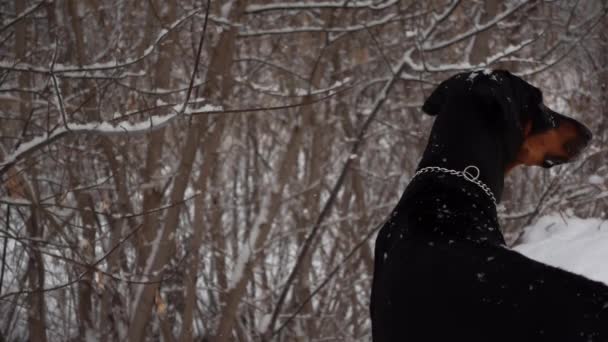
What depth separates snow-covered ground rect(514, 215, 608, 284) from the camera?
2506 millimetres

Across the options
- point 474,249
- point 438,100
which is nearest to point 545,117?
point 438,100

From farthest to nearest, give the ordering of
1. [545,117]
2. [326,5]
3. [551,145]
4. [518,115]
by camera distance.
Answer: [326,5], [551,145], [545,117], [518,115]

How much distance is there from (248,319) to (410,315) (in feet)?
14.4

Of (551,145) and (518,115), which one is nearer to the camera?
(518,115)

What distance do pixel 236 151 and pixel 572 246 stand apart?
14.6 feet

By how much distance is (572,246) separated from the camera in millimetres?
2836

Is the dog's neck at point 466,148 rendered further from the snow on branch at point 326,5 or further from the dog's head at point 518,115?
the snow on branch at point 326,5

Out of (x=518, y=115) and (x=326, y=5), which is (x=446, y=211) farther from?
(x=326, y=5)

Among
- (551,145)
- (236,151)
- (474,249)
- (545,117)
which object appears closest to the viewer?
(474,249)

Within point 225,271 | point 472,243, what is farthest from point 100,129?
point 225,271

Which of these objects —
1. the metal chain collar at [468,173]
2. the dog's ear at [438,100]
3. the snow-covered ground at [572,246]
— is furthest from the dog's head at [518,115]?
the snow-covered ground at [572,246]

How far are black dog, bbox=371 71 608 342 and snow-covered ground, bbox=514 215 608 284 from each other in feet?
1.23

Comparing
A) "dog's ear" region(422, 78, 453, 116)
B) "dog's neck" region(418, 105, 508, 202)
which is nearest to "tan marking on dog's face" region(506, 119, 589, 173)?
"dog's neck" region(418, 105, 508, 202)

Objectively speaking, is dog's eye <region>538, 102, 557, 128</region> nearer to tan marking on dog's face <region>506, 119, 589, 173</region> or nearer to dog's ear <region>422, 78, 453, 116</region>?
tan marking on dog's face <region>506, 119, 589, 173</region>
